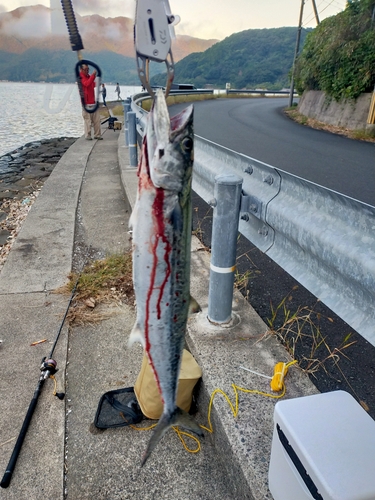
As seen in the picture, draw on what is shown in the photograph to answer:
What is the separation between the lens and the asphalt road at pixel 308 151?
7.53m

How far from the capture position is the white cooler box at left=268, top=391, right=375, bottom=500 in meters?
1.30

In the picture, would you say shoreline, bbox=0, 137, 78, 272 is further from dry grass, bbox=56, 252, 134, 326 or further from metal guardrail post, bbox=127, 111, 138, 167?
metal guardrail post, bbox=127, 111, 138, 167

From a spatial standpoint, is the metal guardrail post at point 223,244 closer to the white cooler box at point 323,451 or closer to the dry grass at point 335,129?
the white cooler box at point 323,451

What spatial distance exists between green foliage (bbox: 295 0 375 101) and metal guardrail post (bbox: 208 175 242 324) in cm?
1589

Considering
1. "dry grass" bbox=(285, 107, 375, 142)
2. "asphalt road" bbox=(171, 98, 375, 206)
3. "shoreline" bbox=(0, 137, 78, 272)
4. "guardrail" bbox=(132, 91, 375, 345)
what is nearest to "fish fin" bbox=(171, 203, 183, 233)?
"guardrail" bbox=(132, 91, 375, 345)

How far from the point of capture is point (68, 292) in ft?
12.8

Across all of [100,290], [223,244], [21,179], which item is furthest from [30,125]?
[223,244]

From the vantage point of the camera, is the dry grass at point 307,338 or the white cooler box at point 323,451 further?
the dry grass at point 307,338

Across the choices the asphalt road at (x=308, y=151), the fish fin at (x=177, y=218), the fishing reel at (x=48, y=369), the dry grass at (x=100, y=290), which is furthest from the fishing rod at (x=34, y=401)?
the asphalt road at (x=308, y=151)

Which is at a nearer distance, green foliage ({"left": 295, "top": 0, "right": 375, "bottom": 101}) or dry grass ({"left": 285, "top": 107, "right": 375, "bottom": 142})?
dry grass ({"left": 285, "top": 107, "right": 375, "bottom": 142})

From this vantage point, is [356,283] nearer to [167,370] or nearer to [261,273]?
[167,370]

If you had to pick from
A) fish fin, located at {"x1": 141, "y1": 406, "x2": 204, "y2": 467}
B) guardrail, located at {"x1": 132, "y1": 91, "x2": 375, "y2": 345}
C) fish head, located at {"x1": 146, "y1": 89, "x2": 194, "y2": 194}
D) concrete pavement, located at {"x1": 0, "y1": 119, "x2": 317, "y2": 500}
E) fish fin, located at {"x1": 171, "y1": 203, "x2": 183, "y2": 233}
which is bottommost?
concrete pavement, located at {"x1": 0, "y1": 119, "x2": 317, "y2": 500}

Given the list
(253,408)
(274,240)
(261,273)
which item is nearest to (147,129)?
(274,240)

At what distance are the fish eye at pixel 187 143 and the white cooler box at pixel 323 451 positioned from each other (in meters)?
1.13
